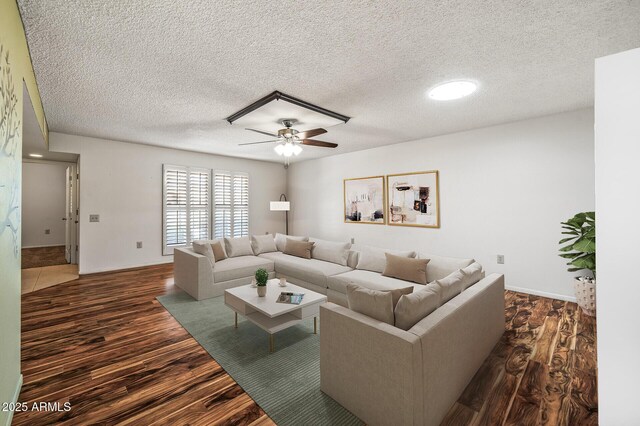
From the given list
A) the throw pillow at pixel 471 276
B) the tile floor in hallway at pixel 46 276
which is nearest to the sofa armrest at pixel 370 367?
the throw pillow at pixel 471 276

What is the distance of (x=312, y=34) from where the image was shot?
6.75 feet

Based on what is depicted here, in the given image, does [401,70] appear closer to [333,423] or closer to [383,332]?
[383,332]

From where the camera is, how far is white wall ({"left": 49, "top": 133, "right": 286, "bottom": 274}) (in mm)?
5098

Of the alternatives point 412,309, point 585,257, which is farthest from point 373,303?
point 585,257

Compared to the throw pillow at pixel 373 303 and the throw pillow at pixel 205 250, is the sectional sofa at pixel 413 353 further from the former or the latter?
the throw pillow at pixel 205 250

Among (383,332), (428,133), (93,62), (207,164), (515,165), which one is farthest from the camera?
(207,164)

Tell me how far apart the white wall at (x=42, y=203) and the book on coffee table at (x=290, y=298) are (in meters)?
8.61

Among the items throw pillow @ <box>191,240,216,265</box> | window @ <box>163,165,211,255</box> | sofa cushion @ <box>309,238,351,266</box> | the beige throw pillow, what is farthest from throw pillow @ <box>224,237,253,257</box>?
the beige throw pillow

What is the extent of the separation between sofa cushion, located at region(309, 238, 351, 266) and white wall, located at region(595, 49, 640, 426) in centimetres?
351

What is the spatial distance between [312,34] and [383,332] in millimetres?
2119

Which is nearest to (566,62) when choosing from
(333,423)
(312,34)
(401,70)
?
(401,70)

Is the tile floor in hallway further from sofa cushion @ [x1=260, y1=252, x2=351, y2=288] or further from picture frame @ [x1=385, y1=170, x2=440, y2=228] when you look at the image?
picture frame @ [x1=385, y1=170, x2=440, y2=228]

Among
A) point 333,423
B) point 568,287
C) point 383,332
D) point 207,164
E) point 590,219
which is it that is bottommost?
point 333,423

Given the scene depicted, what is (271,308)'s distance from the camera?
2643mm
